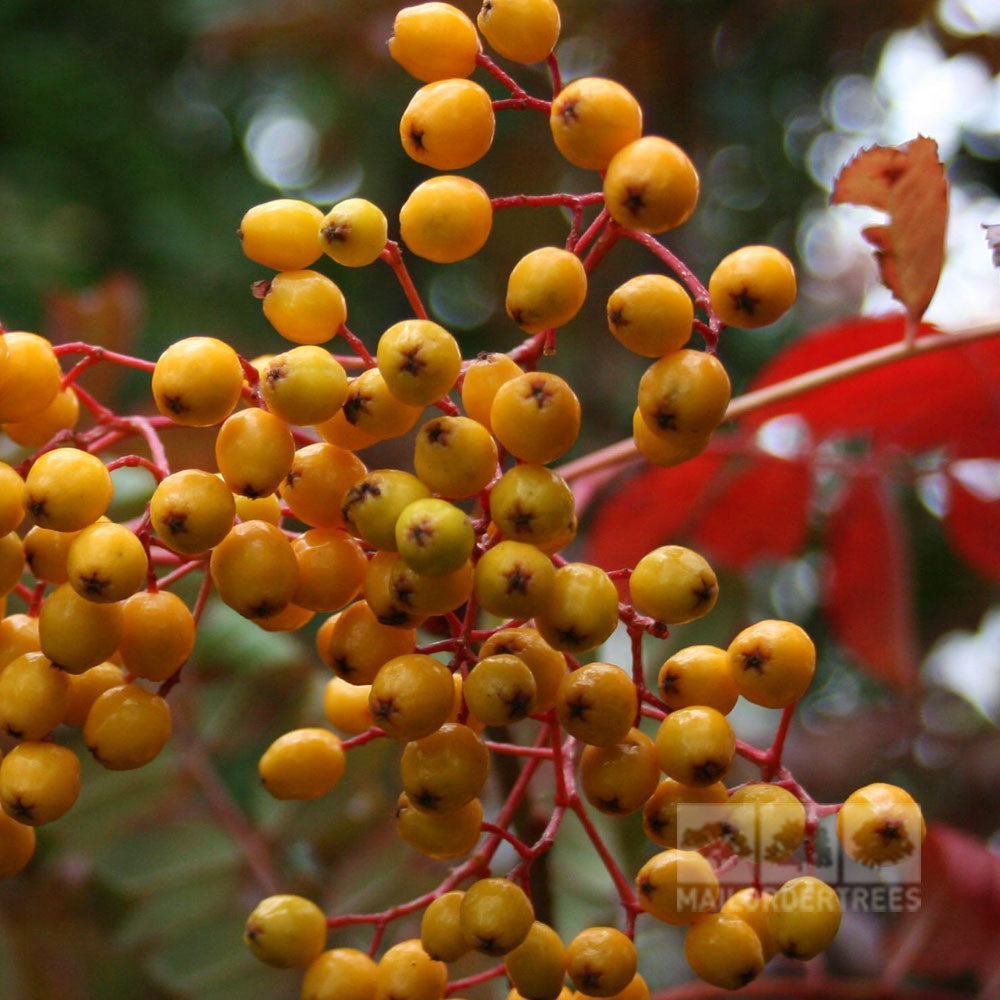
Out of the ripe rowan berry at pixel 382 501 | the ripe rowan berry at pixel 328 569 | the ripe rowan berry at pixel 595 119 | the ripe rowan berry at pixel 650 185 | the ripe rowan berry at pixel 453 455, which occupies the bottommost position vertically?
the ripe rowan berry at pixel 328 569

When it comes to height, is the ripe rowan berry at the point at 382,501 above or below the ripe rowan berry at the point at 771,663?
above

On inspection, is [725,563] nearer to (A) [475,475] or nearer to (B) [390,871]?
(B) [390,871]

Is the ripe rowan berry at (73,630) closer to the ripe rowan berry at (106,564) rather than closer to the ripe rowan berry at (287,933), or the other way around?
the ripe rowan berry at (106,564)

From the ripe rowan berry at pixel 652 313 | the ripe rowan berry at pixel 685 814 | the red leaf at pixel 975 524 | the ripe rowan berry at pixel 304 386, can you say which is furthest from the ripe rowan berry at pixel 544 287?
the red leaf at pixel 975 524

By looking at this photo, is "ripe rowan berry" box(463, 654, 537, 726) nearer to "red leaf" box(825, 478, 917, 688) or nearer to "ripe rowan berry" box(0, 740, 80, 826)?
"ripe rowan berry" box(0, 740, 80, 826)

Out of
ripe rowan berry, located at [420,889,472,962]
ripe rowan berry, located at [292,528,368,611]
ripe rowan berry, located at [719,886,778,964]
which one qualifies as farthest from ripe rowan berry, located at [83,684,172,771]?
ripe rowan berry, located at [719,886,778,964]
